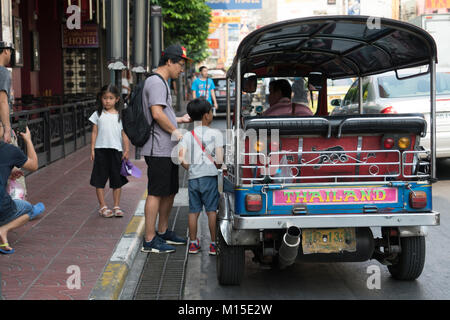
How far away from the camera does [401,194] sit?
5.17 metres

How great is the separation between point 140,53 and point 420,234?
10.6 meters

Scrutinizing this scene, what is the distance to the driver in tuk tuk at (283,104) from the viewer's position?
6.48 m

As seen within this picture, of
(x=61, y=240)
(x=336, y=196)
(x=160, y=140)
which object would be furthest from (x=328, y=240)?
(x=61, y=240)

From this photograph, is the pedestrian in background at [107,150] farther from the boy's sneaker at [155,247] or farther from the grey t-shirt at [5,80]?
the boy's sneaker at [155,247]

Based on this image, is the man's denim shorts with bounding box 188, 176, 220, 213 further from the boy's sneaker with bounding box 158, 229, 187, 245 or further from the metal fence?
the metal fence

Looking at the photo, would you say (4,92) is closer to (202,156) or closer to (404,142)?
(202,156)

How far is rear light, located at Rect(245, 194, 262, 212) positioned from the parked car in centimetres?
505

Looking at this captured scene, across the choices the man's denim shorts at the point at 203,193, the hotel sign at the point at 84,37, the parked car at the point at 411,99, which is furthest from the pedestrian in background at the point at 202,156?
the hotel sign at the point at 84,37

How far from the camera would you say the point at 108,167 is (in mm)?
7902

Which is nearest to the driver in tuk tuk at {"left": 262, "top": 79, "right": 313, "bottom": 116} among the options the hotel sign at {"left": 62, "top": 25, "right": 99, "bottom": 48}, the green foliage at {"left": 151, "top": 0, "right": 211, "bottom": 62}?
the hotel sign at {"left": 62, "top": 25, "right": 99, "bottom": 48}

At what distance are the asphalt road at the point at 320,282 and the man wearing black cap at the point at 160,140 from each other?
59 centimetres

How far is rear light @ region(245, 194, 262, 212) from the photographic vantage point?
16.4 ft

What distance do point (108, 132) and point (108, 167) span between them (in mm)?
423
